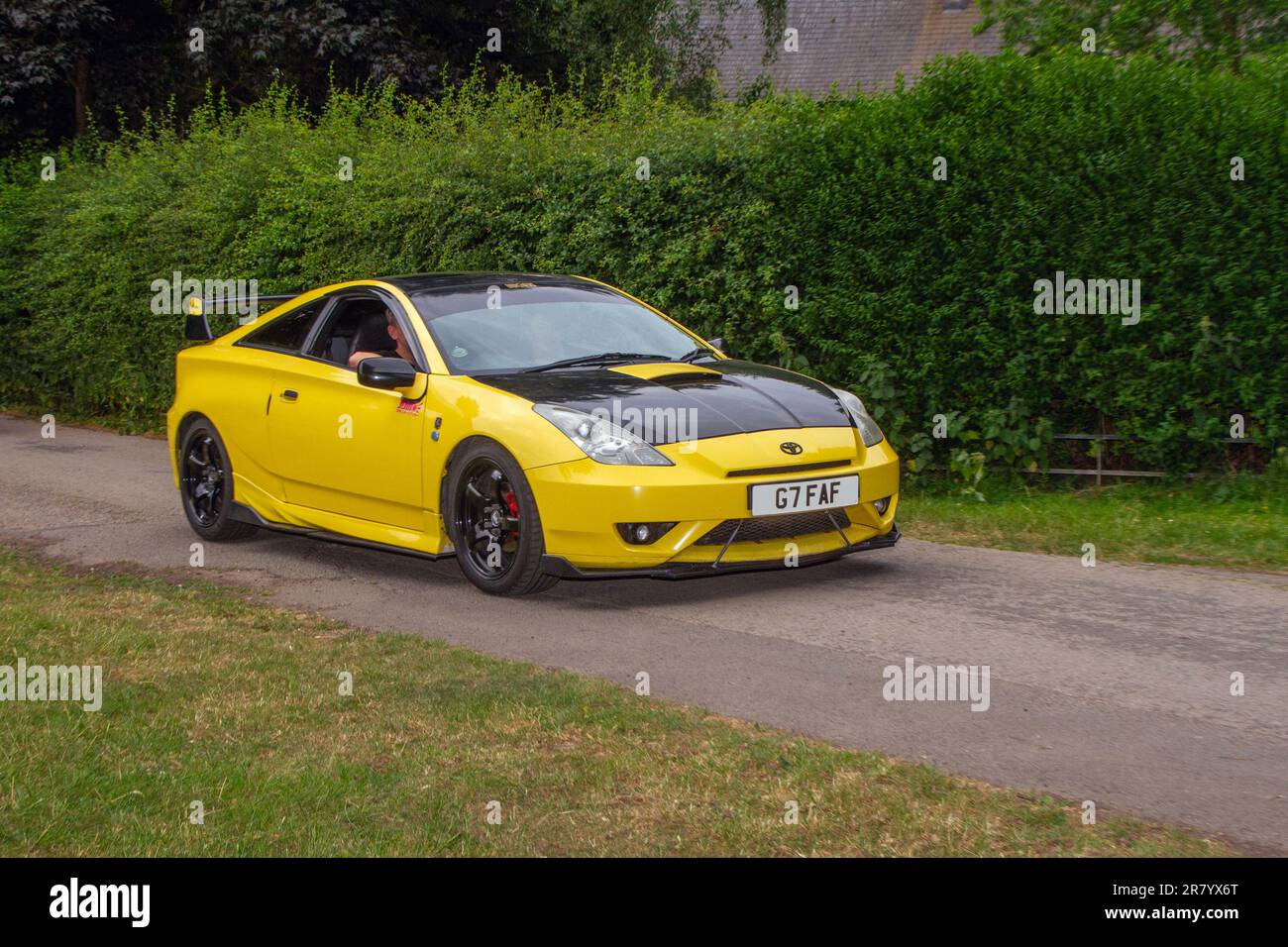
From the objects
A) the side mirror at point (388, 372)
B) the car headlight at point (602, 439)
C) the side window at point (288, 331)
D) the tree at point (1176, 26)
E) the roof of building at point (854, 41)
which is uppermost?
the roof of building at point (854, 41)

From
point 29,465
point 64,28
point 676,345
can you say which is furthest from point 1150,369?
point 64,28

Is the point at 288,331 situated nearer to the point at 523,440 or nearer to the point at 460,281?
the point at 460,281

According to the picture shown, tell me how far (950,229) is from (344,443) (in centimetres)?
459

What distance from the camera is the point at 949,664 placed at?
20.3 feet

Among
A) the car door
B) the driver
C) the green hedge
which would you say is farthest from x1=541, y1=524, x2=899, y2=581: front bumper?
the green hedge

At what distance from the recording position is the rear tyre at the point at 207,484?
9508 millimetres

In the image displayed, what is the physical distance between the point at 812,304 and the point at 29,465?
300 inches

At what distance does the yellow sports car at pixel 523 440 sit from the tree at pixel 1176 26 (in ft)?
26.3

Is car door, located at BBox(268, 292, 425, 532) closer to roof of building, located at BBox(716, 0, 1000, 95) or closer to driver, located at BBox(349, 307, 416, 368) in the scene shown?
driver, located at BBox(349, 307, 416, 368)

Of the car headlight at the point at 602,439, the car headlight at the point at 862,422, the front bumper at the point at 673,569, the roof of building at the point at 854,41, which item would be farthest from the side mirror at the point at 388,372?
the roof of building at the point at 854,41

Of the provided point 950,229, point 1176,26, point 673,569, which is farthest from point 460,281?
point 1176,26

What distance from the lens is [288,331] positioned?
941 centimetres

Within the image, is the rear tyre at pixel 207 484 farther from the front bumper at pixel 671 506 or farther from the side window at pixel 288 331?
the front bumper at pixel 671 506
